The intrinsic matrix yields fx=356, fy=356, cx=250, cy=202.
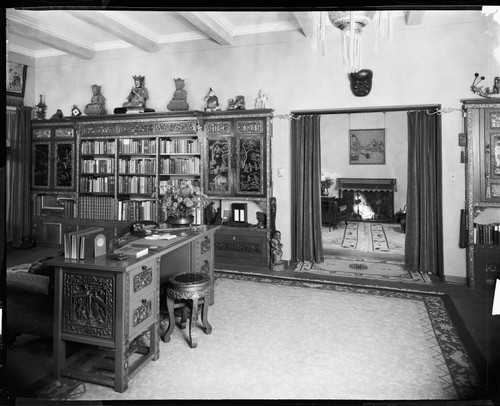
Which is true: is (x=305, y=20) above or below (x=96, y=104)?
above

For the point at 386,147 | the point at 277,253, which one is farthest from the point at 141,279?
the point at 386,147

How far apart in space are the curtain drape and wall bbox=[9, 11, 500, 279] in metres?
0.54

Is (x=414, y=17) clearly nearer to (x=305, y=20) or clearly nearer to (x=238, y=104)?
(x=305, y=20)

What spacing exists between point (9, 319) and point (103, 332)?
0.92 meters

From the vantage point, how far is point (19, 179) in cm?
650

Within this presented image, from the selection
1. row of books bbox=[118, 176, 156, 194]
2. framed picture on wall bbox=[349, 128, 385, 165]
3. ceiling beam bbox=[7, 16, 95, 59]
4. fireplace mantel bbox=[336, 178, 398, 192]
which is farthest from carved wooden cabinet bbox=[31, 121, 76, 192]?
framed picture on wall bbox=[349, 128, 385, 165]

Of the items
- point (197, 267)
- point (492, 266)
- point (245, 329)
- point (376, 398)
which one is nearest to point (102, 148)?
point (197, 267)

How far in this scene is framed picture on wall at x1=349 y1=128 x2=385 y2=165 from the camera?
9.87 m

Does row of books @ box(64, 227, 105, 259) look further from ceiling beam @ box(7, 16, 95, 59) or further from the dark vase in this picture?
ceiling beam @ box(7, 16, 95, 59)

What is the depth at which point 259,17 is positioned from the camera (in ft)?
16.8

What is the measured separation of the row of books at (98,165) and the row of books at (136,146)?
0.32m

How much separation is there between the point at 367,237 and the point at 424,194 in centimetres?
292

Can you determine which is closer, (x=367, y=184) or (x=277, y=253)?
(x=277, y=253)

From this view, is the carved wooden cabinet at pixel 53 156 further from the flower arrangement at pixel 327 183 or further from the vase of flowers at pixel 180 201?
the flower arrangement at pixel 327 183
